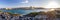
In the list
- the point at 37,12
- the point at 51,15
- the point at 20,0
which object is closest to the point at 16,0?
the point at 20,0

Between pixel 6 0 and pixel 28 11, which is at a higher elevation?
pixel 6 0

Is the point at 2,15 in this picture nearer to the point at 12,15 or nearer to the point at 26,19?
the point at 12,15

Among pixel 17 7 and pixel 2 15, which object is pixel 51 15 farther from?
pixel 2 15

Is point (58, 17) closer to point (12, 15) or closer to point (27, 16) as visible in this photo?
point (27, 16)

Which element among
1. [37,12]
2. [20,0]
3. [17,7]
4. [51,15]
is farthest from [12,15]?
[51,15]

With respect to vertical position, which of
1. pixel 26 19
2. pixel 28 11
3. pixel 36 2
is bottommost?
pixel 26 19

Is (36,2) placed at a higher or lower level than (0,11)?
higher

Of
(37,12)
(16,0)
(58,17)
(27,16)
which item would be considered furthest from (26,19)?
(58,17)
